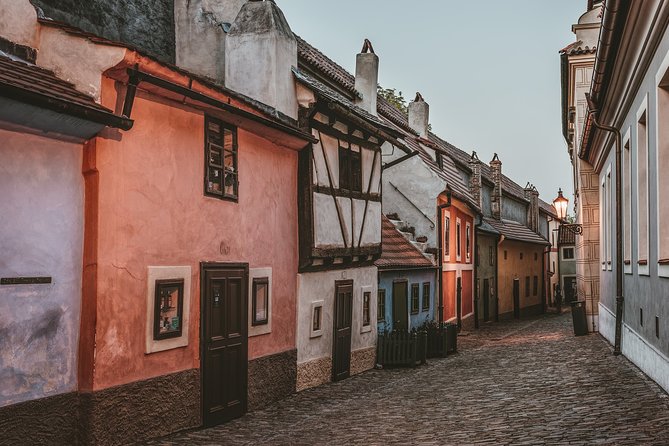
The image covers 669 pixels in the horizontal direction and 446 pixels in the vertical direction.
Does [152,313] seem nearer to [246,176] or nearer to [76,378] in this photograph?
[76,378]

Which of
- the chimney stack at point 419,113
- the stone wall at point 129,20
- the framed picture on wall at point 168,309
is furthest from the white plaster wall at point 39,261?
the chimney stack at point 419,113

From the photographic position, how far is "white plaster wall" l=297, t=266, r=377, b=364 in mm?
15773

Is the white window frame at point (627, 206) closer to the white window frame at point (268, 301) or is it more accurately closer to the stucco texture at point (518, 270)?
the white window frame at point (268, 301)

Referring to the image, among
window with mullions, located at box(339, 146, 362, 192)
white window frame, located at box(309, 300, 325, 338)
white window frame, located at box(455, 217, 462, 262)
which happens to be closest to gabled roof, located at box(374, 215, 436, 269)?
window with mullions, located at box(339, 146, 362, 192)

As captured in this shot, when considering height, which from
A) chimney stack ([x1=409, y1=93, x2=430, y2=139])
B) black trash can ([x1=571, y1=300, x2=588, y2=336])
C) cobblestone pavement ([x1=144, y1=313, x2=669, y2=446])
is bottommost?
cobblestone pavement ([x1=144, y1=313, x2=669, y2=446])

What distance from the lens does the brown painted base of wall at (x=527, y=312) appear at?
143 ft

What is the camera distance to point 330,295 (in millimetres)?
17281

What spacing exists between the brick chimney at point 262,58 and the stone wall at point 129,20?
1.61 metres

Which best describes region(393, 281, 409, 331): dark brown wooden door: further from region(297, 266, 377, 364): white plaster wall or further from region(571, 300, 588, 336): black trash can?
region(571, 300, 588, 336): black trash can

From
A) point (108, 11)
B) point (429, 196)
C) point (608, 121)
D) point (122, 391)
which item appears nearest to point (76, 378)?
point (122, 391)

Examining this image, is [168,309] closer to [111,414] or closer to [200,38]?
[111,414]

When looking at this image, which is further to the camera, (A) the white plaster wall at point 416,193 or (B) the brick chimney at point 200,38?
(A) the white plaster wall at point 416,193

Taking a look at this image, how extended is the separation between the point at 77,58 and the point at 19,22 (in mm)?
697

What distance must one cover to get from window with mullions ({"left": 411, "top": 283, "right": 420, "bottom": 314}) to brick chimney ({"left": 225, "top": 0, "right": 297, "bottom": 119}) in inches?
449
